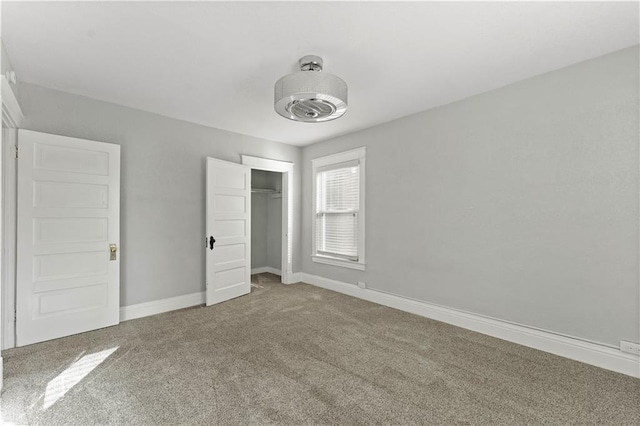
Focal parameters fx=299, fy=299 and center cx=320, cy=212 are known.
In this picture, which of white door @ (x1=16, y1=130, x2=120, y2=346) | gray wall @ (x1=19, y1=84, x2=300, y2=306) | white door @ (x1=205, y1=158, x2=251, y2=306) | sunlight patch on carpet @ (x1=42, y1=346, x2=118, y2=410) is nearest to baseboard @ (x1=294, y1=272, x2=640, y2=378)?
white door @ (x1=205, y1=158, x2=251, y2=306)

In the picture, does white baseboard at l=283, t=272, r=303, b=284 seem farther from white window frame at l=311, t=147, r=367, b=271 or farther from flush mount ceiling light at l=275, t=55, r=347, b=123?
flush mount ceiling light at l=275, t=55, r=347, b=123

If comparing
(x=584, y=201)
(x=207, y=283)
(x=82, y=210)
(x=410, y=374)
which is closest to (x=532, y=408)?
(x=410, y=374)

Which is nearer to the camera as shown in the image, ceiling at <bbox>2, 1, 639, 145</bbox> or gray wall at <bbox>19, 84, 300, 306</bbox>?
ceiling at <bbox>2, 1, 639, 145</bbox>

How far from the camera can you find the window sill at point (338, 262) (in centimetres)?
457

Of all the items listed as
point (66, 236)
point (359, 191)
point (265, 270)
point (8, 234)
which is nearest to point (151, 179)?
point (66, 236)

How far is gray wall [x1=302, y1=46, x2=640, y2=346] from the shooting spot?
8.00 feet

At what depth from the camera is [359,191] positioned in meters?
4.58

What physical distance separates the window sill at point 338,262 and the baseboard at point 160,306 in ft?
6.37

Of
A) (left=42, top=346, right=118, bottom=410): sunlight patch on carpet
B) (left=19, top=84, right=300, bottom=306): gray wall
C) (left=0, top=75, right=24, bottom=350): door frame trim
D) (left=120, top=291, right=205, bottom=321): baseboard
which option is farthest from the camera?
(left=120, top=291, right=205, bottom=321): baseboard

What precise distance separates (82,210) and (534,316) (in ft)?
15.5

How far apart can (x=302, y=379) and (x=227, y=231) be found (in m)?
2.68

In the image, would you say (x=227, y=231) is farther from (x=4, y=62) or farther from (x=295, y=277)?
(x=4, y=62)

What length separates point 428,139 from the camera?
3.74m

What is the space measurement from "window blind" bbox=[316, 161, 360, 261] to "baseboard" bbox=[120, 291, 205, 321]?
2114 mm
